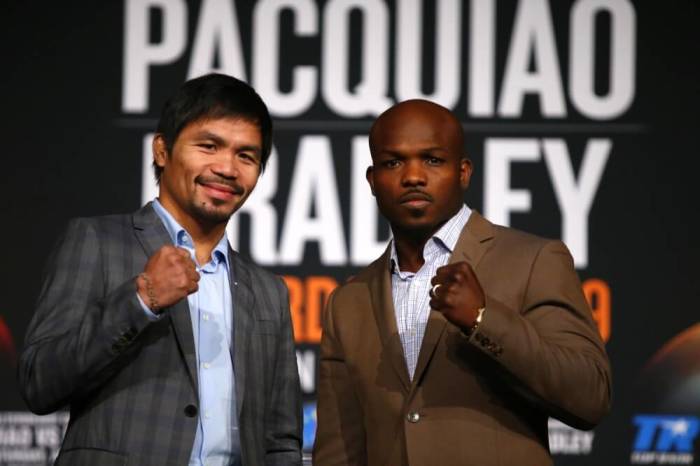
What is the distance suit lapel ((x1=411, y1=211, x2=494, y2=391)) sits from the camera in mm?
2215

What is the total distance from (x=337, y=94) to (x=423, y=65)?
387 mm

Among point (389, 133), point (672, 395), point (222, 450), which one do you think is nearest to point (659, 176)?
point (672, 395)

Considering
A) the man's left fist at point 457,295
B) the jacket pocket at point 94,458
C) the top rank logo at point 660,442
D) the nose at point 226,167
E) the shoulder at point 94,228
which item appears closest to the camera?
the man's left fist at point 457,295

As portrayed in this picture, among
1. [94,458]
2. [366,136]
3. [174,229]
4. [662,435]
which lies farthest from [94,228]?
[662,435]

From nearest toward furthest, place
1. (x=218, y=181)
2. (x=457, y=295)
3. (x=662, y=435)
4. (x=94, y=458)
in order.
→ (x=457, y=295) → (x=94, y=458) → (x=218, y=181) → (x=662, y=435)

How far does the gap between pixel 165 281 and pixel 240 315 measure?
1.26 ft

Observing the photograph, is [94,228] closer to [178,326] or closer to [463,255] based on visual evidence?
[178,326]

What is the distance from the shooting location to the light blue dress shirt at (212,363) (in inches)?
88.4

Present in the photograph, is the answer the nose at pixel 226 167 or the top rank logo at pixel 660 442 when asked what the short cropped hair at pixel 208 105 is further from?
the top rank logo at pixel 660 442

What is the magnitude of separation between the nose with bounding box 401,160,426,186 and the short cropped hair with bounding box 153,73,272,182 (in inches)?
16.7

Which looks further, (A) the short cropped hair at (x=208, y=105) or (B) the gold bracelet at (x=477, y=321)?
(A) the short cropped hair at (x=208, y=105)

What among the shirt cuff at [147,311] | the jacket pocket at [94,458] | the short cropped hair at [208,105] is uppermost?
the short cropped hair at [208,105]

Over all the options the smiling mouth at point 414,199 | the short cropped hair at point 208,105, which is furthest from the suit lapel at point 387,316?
the short cropped hair at point 208,105

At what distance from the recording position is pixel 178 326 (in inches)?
88.8
